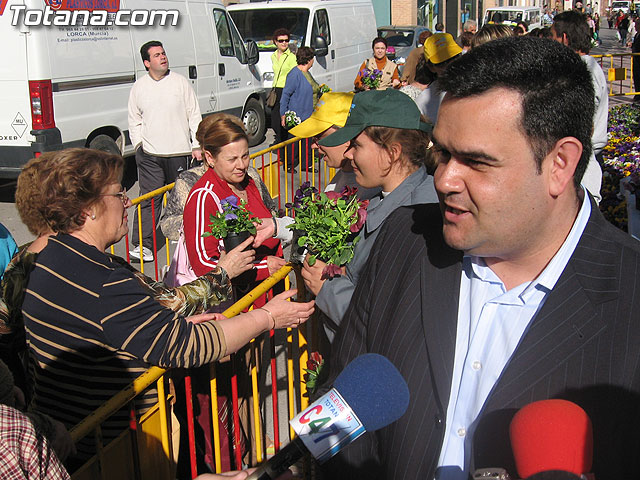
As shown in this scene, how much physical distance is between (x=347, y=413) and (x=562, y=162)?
2.76 feet

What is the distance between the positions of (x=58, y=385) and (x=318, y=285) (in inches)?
42.8

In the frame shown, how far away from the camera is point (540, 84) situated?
158cm

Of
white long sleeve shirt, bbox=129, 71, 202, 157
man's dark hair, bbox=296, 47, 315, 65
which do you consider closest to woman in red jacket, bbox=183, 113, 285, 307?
white long sleeve shirt, bbox=129, 71, 202, 157

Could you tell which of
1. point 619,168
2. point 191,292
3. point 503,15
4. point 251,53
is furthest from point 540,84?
point 503,15

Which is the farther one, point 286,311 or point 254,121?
point 254,121

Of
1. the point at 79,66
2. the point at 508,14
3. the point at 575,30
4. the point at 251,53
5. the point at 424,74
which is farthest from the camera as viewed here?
the point at 508,14

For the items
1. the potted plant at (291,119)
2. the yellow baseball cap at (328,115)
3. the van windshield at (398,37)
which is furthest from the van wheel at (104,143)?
the van windshield at (398,37)

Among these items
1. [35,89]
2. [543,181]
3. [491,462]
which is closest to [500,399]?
[491,462]

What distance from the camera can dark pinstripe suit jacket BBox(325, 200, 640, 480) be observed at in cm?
152

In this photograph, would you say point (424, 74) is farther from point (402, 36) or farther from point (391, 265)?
point (402, 36)

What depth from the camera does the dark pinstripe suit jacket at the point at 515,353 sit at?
1517mm

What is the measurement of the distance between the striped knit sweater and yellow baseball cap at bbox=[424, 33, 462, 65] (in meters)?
4.52

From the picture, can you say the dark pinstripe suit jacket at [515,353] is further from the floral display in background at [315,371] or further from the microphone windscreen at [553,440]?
the floral display in background at [315,371]

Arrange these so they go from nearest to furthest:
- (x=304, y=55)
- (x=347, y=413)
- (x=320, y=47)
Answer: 1. (x=347, y=413)
2. (x=304, y=55)
3. (x=320, y=47)
